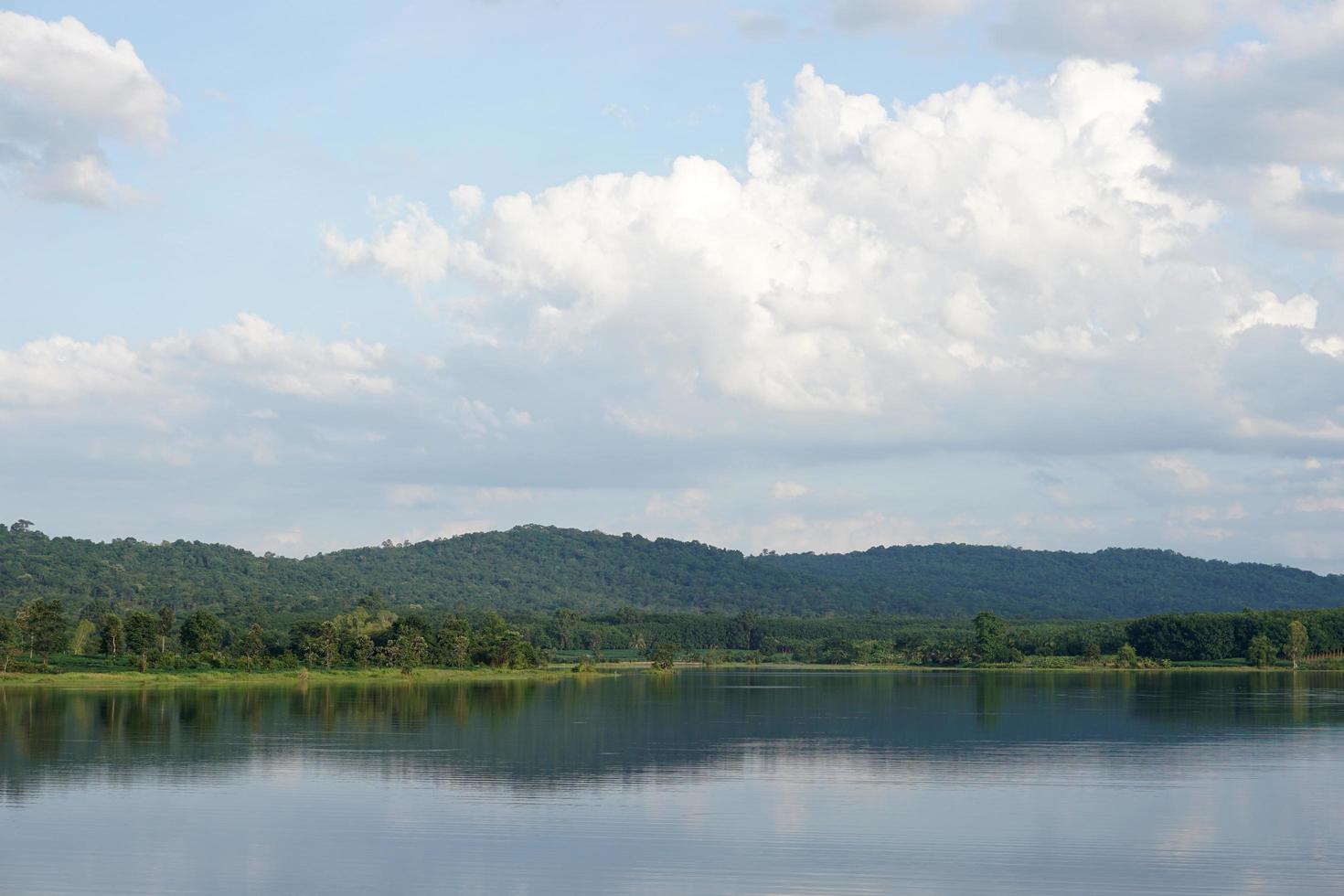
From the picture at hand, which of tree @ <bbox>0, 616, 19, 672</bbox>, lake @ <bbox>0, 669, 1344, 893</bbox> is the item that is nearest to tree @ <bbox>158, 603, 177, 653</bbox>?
tree @ <bbox>0, 616, 19, 672</bbox>

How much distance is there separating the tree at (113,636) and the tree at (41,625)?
489 cm

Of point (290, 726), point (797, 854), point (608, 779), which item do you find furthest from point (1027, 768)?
point (290, 726)

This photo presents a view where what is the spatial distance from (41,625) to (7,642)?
7277 mm

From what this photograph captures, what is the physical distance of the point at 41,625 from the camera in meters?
129

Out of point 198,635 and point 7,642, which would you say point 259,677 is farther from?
point 7,642

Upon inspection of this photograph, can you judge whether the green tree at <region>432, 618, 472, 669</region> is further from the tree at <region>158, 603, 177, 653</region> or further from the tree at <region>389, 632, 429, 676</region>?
the tree at <region>158, 603, 177, 653</region>

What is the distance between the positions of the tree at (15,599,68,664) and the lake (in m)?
33.6

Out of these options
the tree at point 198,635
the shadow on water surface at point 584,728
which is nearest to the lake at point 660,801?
the shadow on water surface at point 584,728

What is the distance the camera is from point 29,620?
12794 centimetres

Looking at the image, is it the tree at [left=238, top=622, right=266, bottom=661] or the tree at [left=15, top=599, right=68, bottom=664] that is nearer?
the tree at [left=15, top=599, right=68, bottom=664]

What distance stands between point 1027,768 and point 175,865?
3738 centimetres

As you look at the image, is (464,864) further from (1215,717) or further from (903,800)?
(1215,717)

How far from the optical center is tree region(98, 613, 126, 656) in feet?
447

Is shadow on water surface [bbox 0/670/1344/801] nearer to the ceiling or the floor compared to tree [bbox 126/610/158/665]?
nearer to the floor
